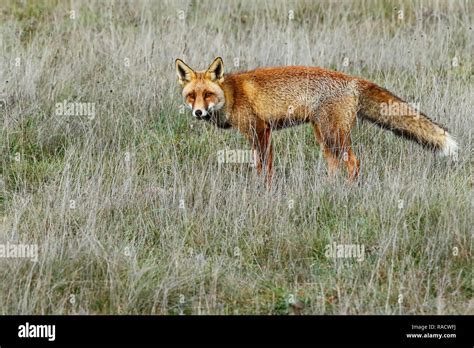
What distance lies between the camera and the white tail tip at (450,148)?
656 centimetres

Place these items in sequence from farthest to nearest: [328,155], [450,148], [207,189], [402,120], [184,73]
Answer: [184,73], [328,155], [402,120], [450,148], [207,189]

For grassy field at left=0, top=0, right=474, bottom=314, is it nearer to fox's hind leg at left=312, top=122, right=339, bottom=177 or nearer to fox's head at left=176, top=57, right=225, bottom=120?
fox's hind leg at left=312, top=122, right=339, bottom=177

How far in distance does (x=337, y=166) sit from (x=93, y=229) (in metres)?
2.34

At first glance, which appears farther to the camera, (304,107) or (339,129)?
(304,107)

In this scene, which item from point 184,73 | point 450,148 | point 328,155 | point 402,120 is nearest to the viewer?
point 450,148

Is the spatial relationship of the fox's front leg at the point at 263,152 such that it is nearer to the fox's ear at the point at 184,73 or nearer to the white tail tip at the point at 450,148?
the fox's ear at the point at 184,73

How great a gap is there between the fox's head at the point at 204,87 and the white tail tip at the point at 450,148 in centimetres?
198

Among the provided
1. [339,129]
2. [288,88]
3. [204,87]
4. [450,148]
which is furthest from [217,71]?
[450,148]

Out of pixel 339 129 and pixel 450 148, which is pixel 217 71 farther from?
pixel 450 148

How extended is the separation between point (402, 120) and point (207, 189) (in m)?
1.82

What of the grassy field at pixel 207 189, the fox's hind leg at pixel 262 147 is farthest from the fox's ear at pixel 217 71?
the grassy field at pixel 207 189

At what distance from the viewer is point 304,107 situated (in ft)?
22.7

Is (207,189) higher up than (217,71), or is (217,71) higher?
(217,71)

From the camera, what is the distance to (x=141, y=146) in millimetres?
7344
